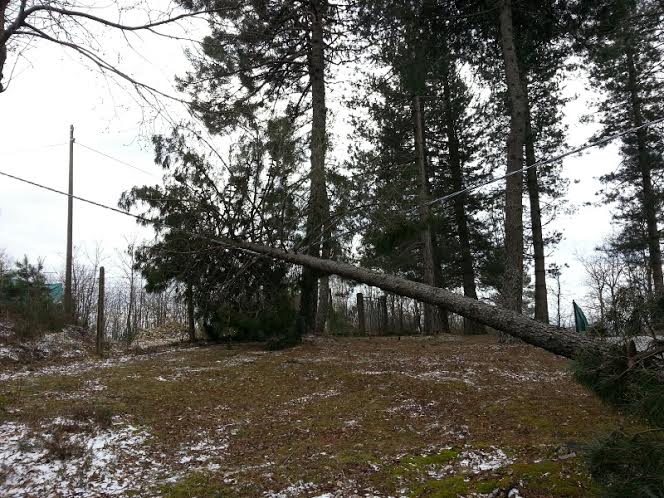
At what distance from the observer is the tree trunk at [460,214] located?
18.0 m

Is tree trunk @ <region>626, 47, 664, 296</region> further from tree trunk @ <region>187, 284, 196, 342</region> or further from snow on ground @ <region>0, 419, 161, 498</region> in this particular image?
snow on ground @ <region>0, 419, 161, 498</region>

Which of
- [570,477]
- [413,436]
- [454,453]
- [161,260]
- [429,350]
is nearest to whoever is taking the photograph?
[570,477]

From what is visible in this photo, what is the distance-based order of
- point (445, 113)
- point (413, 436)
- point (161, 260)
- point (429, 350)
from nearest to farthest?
point (413, 436) → point (429, 350) → point (161, 260) → point (445, 113)

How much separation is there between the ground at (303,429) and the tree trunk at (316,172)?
3038mm

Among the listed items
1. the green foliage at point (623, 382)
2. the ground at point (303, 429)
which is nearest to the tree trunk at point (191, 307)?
the ground at point (303, 429)

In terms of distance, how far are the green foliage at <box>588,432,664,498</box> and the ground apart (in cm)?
31

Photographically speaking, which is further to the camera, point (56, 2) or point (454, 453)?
point (56, 2)

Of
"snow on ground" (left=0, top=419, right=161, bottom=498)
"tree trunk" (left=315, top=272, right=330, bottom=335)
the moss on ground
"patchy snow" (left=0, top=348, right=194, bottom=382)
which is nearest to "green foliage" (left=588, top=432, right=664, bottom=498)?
the moss on ground

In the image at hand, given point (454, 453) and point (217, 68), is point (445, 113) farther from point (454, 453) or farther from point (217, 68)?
point (454, 453)

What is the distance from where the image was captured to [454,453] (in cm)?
398

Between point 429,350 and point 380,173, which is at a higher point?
Result: point 380,173

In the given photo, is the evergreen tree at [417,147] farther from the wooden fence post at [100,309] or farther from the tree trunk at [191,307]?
the wooden fence post at [100,309]

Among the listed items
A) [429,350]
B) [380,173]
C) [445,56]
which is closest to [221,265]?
[380,173]

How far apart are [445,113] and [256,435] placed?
16.2 metres
